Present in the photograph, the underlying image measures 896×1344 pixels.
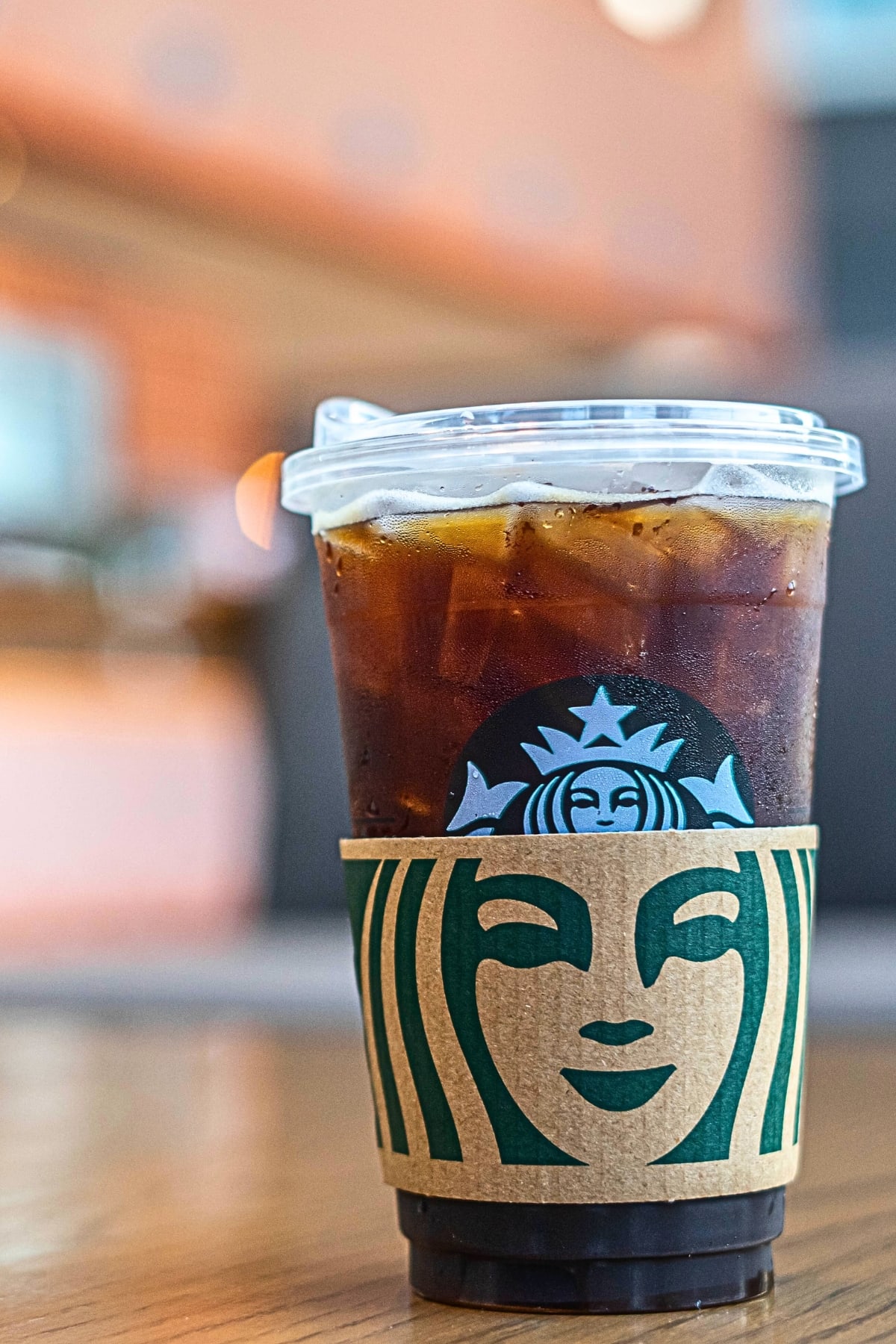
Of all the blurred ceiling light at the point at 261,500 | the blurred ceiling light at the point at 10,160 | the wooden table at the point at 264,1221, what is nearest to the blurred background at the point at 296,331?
the blurred ceiling light at the point at 10,160

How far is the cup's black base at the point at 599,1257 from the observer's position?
52 cm

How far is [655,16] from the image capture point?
5551mm

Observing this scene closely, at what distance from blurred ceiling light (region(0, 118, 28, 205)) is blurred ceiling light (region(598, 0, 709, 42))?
2.28 m

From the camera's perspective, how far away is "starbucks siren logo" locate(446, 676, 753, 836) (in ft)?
1.72

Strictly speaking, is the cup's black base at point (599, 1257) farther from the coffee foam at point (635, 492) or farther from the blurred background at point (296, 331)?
the blurred background at point (296, 331)

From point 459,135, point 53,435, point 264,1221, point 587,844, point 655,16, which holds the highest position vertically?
point 655,16

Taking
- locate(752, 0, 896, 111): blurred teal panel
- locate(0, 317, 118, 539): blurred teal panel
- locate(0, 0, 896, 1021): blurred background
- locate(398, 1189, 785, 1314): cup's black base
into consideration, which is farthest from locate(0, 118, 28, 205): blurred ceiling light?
locate(398, 1189, 785, 1314): cup's black base

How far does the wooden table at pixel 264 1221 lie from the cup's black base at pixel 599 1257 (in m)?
0.01

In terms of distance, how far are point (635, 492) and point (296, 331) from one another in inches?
191

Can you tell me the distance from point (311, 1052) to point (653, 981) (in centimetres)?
75

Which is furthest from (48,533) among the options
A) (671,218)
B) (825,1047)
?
(825,1047)

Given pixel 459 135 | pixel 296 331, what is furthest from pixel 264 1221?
pixel 296 331

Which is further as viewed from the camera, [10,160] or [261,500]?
[10,160]

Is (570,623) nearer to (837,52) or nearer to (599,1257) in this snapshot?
(599,1257)
